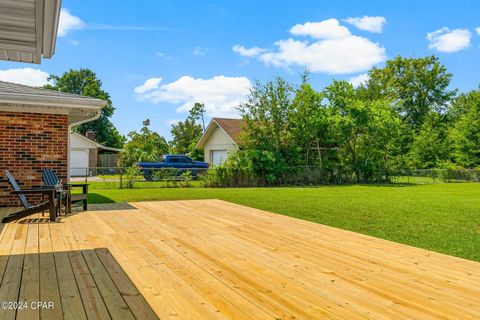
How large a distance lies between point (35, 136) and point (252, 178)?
1076cm

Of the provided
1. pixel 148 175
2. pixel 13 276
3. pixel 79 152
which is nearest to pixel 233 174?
pixel 148 175

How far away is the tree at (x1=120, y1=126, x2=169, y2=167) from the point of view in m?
28.7

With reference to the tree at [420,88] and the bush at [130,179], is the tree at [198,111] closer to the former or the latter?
the tree at [420,88]

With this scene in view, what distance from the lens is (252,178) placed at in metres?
17.8

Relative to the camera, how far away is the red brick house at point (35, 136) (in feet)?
26.6

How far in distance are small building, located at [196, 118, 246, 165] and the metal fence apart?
3047 mm

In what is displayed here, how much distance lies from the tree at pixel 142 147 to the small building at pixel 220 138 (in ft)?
16.4

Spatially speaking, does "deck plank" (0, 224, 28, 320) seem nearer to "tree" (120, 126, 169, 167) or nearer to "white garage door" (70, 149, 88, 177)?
"tree" (120, 126, 169, 167)

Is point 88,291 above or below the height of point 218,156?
below

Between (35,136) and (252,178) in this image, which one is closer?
(35,136)

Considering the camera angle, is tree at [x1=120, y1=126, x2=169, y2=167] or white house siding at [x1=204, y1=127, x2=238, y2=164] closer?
white house siding at [x1=204, y1=127, x2=238, y2=164]

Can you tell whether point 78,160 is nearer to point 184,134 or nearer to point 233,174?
point 184,134

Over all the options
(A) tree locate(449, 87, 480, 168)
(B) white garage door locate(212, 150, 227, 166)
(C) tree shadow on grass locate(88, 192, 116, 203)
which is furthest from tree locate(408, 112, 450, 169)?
(C) tree shadow on grass locate(88, 192, 116, 203)

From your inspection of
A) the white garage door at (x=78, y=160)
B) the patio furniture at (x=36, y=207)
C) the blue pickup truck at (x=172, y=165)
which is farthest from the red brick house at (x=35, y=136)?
the white garage door at (x=78, y=160)
